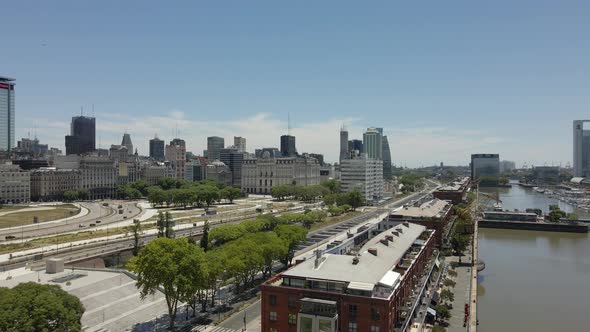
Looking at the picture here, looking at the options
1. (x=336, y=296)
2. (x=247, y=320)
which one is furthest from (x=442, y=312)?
(x=247, y=320)

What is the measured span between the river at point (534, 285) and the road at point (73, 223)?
219 feet

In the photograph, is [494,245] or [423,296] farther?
[494,245]

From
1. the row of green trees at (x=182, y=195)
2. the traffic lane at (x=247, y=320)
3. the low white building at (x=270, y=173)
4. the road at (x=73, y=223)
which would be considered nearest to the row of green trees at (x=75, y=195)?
the row of green trees at (x=182, y=195)

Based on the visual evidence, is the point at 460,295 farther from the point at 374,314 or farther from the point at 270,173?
the point at 270,173

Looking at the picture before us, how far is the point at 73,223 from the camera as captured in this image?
8594 cm

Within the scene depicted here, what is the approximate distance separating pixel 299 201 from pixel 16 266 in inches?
4103

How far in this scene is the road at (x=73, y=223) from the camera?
237ft

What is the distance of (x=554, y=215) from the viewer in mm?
102688

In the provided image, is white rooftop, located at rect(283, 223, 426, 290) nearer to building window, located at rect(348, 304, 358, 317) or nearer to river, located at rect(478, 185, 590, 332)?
building window, located at rect(348, 304, 358, 317)

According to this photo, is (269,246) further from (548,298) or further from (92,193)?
(92,193)

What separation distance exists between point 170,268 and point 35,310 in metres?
9.69

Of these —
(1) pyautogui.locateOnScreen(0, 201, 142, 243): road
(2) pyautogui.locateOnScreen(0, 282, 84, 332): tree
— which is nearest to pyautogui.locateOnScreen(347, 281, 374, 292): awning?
(2) pyautogui.locateOnScreen(0, 282, 84, 332): tree

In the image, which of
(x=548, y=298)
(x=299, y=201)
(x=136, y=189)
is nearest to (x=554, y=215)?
(x=548, y=298)

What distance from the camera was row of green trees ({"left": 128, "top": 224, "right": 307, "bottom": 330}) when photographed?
3266cm
